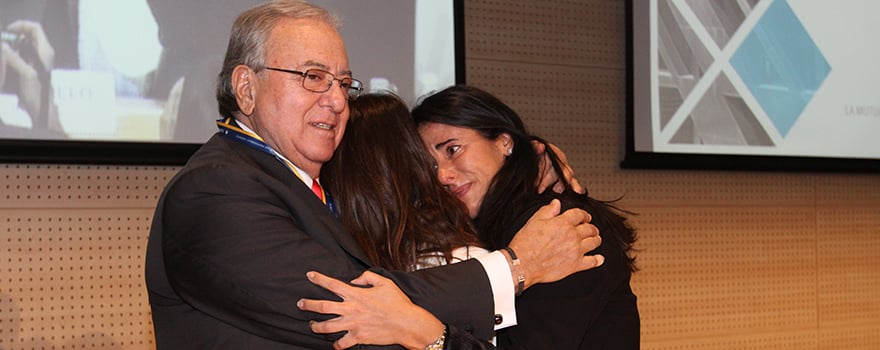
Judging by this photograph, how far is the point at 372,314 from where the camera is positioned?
64.2 inches

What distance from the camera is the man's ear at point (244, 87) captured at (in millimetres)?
1888

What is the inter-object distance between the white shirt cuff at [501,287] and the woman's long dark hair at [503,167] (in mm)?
311

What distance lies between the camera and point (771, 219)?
4.33 metres

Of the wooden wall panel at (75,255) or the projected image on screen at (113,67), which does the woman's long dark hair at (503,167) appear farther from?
the wooden wall panel at (75,255)

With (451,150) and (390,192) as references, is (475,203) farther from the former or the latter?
(390,192)

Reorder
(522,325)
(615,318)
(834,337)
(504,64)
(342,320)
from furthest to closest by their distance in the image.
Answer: (834,337), (504,64), (615,318), (522,325), (342,320)

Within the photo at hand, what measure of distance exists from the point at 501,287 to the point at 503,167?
0.62 meters

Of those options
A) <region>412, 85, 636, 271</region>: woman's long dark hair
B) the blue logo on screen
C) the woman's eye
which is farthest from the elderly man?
the blue logo on screen

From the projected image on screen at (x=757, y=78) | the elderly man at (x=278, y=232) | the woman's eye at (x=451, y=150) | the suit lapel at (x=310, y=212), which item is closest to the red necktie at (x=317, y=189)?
the elderly man at (x=278, y=232)

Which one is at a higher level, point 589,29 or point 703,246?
point 589,29

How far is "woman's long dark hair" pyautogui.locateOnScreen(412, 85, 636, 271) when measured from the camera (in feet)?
7.13

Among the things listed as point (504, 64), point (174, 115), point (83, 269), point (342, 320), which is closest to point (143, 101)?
point (174, 115)

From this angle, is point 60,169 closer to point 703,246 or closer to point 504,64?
point 504,64

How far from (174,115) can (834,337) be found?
3.12 m
